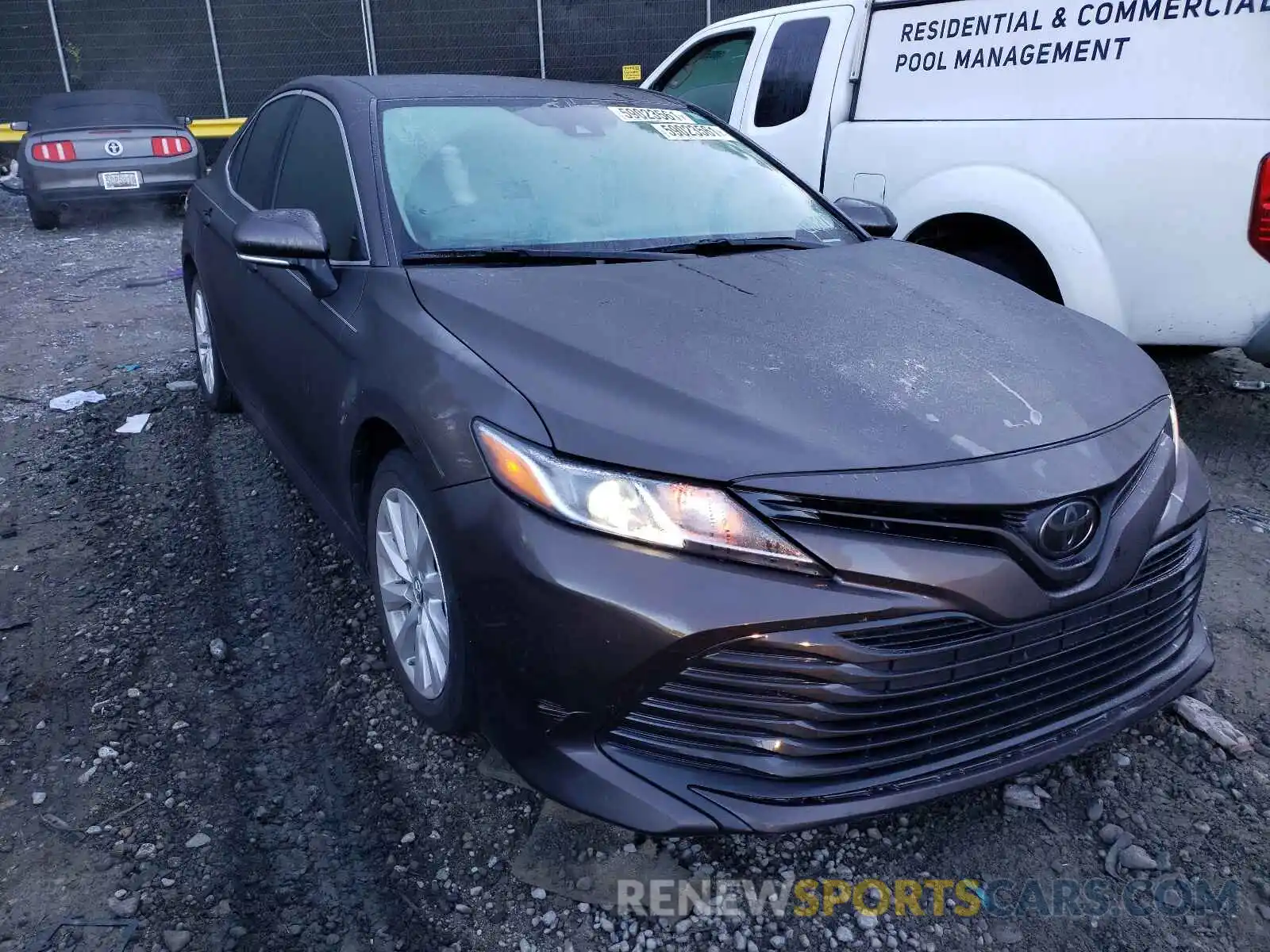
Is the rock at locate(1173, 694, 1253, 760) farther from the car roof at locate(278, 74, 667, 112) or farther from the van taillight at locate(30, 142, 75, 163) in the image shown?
the van taillight at locate(30, 142, 75, 163)

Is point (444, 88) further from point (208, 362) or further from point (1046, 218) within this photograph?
point (1046, 218)

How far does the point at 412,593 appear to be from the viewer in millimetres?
2490

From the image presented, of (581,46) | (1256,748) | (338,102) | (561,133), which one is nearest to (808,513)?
(1256,748)

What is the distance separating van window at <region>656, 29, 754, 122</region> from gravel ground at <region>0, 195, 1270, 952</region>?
3.78 metres

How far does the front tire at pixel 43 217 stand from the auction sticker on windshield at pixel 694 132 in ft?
29.6

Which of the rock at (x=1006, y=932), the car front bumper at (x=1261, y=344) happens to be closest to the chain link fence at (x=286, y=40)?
the car front bumper at (x=1261, y=344)

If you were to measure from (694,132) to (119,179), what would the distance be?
8.62 m

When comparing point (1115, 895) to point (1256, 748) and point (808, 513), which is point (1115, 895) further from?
point (808, 513)

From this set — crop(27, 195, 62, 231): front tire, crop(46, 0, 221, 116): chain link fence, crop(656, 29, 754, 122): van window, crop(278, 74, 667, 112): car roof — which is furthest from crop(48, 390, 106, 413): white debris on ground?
crop(46, 0, 221, 116): chain link fence

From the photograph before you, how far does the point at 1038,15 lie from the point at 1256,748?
3.29 meters

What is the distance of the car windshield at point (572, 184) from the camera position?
2.84 m

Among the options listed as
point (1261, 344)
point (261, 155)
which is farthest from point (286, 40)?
point (1261, 344)

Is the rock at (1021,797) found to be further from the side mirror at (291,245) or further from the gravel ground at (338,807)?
the side mirror at (291,245)

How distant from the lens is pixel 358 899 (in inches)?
83.0
